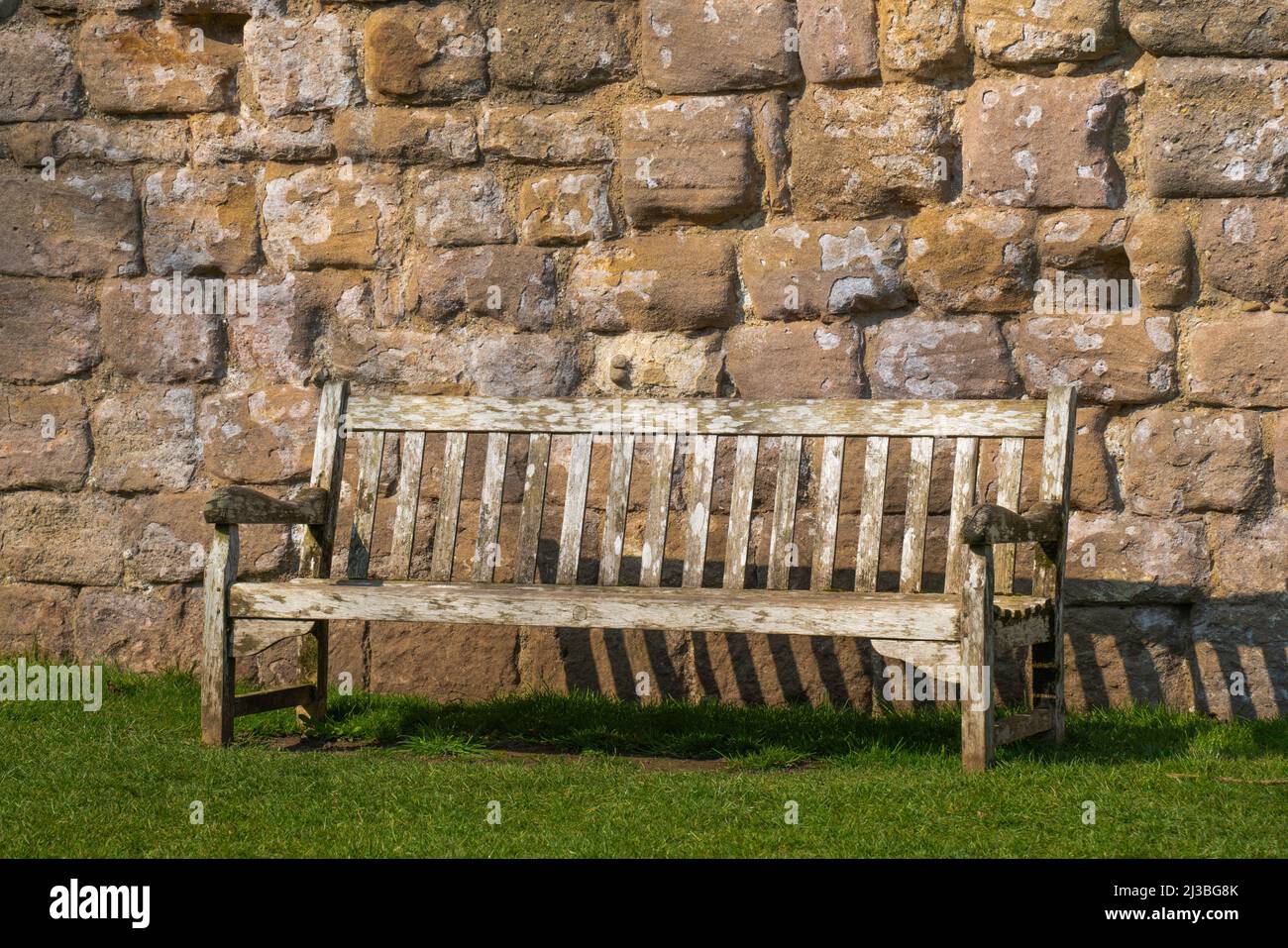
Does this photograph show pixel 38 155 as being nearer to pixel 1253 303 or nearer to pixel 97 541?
pixel 97 541

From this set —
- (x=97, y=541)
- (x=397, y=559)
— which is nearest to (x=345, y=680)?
(x=397, y=559)

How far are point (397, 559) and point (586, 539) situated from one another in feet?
2.18

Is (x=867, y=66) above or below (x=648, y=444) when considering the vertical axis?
above

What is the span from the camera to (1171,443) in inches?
174

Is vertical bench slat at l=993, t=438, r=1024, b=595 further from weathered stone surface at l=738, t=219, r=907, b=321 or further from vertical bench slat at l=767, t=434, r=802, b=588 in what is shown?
weathered stone surface at l=738, t=219, r=907, b=321

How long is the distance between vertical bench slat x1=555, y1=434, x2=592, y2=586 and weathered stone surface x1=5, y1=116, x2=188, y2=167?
1.85 m

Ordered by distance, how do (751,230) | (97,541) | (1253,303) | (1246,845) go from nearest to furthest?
(1246,845) → (1253,303) → (751,230) → (97,541)

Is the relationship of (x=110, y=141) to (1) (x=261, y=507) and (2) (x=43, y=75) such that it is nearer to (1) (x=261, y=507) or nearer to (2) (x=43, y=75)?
(2) (x=43, y=75)

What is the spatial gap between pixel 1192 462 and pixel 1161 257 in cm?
62

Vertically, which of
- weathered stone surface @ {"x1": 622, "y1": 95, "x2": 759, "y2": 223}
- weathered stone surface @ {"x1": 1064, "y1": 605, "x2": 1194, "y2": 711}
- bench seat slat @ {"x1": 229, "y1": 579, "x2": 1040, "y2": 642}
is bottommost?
weathered stone surface @ {"x1": 1064, "y1": 605, "x2": 1194, "y2": 711}

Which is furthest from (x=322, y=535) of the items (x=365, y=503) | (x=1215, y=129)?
(x=1215, y=129)

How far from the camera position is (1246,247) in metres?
4.36

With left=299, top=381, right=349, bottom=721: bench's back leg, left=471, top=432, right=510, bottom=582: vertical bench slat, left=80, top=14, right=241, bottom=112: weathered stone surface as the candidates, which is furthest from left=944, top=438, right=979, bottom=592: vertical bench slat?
left=80, top=14, right=241, bottom=112: weathered stone surface

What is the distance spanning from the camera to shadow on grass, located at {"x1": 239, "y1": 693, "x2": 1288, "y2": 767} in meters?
4.02
